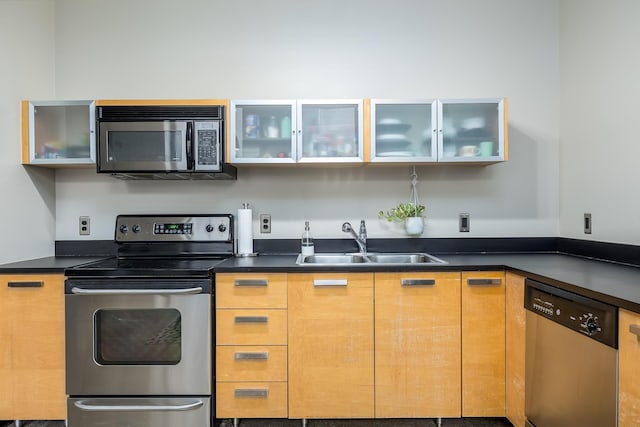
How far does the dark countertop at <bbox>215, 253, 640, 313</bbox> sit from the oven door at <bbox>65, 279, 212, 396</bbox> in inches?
10.3

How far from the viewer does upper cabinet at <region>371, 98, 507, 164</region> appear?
2.10 m

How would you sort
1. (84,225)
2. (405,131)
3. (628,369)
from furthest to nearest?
(84,225), (405,131), (628,369)

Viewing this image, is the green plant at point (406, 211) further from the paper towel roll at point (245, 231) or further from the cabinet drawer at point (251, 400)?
the cabinet drawer at point (251, 400)

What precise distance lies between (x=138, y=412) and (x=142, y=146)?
1459 millimetres

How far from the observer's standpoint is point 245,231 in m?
2.30

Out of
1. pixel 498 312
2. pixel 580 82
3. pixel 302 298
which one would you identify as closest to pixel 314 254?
pixel 302 298

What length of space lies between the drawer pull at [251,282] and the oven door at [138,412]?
61cm

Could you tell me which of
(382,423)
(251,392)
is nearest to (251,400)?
(251,392)

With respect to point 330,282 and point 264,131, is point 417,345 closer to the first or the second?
point 330,282

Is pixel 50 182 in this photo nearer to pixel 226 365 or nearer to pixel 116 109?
pixel 116 109

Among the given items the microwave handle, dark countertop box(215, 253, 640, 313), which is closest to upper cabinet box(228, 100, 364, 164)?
the microwave handle

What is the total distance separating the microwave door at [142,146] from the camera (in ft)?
6.75

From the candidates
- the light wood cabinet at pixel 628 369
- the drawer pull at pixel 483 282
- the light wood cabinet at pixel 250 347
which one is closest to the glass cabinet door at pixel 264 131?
the light wood cabinet at pixel 250 347

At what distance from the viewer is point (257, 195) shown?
244cm
